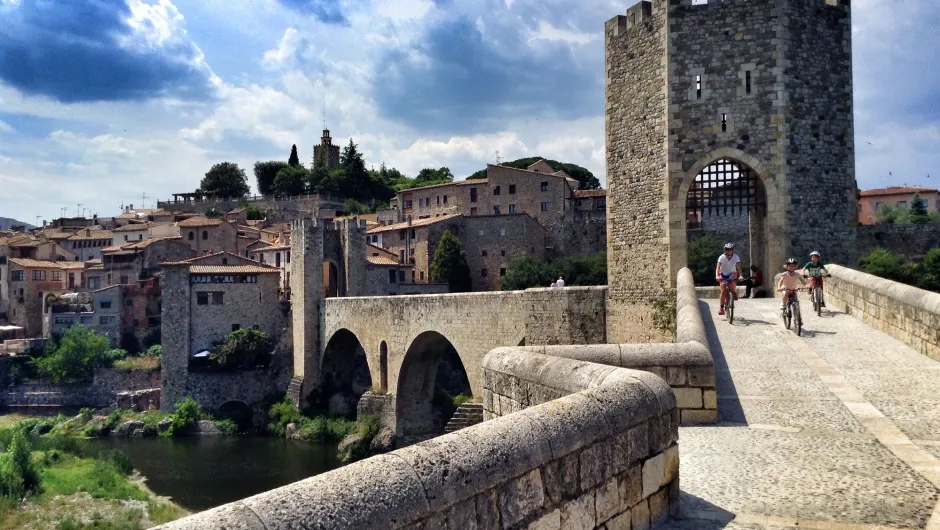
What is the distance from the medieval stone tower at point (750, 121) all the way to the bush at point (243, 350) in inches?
1318

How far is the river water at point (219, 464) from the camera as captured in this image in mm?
30031

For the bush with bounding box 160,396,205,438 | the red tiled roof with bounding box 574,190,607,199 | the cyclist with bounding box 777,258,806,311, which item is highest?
the red tiled roof with bounding box 574,190,607,199

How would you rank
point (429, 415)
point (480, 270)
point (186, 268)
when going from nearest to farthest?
point (429, 415)
point (186, 268)
point (480, 270)

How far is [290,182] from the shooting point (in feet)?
295

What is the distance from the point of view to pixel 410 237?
58844 millimetres

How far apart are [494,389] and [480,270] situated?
167 feet

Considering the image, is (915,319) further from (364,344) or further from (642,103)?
(364,344)

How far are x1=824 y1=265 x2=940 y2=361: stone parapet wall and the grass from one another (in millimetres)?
44334

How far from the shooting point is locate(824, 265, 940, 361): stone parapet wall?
991 cm

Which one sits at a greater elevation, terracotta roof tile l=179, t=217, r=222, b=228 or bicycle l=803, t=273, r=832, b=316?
terracotta roof tile l=179, t=217, r=222, b=228

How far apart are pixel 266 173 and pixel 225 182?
5.69 meters

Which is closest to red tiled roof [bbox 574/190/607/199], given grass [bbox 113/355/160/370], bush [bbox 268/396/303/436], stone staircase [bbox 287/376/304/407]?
stone staircase [bbox 287/376/304/407]

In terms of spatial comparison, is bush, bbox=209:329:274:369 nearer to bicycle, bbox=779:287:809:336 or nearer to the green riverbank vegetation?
the green riverbank vegetation

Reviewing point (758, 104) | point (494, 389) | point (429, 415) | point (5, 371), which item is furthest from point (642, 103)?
point (5, 371)
